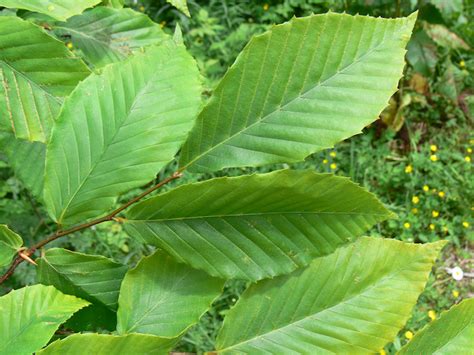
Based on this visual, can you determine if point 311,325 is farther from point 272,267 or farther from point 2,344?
point 2,344

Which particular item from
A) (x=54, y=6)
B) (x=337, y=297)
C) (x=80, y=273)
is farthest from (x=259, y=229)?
(x=54, y=6)

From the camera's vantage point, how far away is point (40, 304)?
23.4 inches

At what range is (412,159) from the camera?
3.18 metres

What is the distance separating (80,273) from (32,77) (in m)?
0.28

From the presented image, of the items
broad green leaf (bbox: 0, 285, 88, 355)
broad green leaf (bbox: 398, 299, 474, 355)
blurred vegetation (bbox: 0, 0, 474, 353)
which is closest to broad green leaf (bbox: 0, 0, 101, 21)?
broad green leaf (bbox: 0, 285, 88, 355)

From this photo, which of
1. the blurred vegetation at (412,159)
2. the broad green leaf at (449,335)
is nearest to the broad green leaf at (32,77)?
the broad green leaf at (449,335)

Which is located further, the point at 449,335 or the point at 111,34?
the point at 111,34

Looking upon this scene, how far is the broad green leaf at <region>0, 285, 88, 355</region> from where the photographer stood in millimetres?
543

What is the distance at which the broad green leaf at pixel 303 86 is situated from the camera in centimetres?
61

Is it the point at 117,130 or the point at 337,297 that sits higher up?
the point at 117,130

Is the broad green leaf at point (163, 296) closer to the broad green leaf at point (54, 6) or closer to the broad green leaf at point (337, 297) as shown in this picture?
the broad green leaf at point (337, 297)

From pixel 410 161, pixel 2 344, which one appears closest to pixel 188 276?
pixel 2 344

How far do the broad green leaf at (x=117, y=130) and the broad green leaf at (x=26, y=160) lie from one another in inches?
8.0

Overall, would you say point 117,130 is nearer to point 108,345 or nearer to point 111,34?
point 108,345
